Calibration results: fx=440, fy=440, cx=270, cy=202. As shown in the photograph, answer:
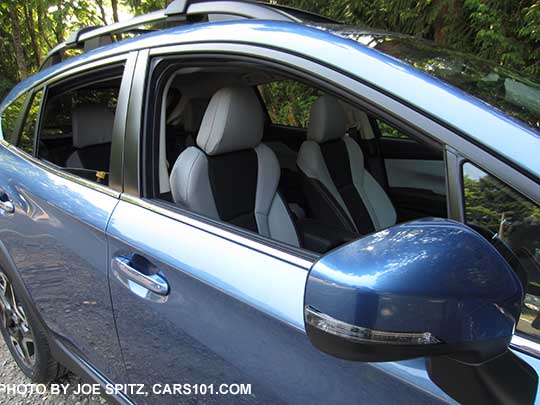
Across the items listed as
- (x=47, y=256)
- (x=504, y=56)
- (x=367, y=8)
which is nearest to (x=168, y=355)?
(x=47, y=256)

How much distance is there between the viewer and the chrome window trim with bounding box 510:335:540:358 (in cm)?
80

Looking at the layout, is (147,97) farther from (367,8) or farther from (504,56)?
(367,8)

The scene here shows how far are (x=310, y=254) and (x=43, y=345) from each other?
1687 mm

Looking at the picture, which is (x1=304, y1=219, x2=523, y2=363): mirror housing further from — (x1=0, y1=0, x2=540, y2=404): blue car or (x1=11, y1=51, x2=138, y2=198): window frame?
(x1=11, y1=51, x2=138, y2=198): window frame

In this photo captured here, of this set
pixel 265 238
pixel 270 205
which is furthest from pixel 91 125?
pixel 265 238

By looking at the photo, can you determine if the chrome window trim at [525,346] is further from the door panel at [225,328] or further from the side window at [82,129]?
the side window at [82,129]

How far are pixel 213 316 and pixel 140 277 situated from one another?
31 cm

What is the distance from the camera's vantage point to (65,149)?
289 cm

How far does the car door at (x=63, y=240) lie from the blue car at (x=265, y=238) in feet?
0.04

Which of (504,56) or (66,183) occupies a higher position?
(504,56)

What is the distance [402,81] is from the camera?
956mm

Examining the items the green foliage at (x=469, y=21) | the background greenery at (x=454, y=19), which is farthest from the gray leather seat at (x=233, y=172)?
the green foliage at (x=469, y=21)

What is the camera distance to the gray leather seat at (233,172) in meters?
1.75

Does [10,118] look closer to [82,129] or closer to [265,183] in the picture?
[82,129]
